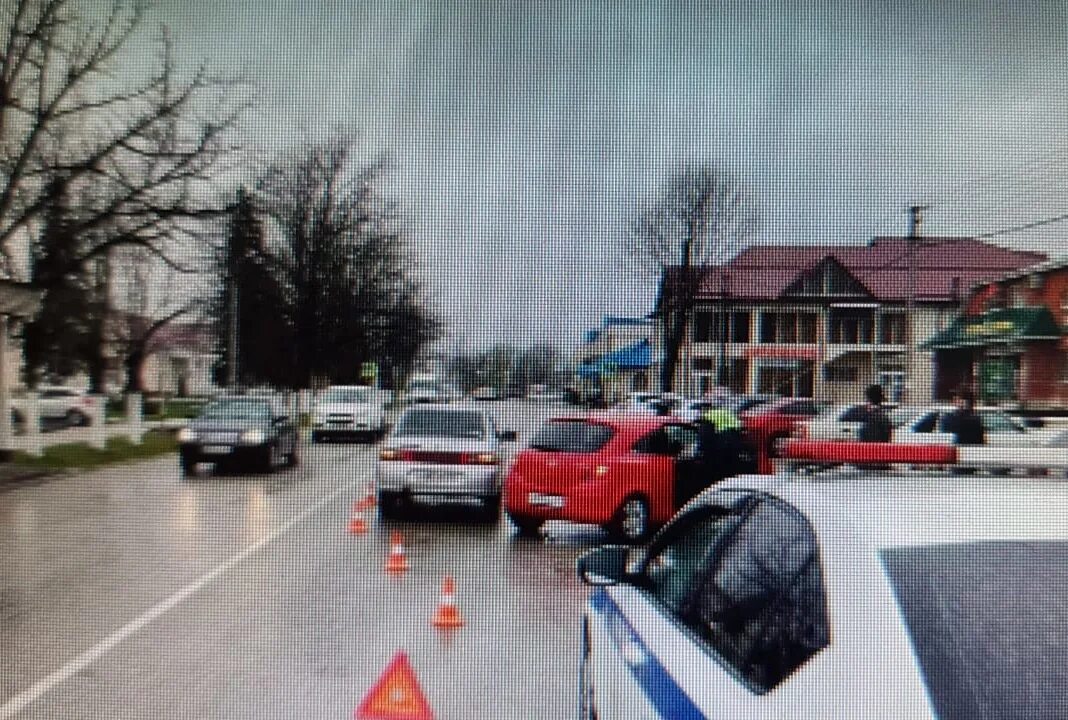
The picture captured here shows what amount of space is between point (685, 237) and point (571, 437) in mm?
2323

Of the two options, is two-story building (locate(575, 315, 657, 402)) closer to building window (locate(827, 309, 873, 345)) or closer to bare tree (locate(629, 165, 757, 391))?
bare tree (locate(629, 165, 757, 391))

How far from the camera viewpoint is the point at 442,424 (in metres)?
9.77

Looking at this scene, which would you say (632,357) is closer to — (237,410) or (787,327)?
(787,327)

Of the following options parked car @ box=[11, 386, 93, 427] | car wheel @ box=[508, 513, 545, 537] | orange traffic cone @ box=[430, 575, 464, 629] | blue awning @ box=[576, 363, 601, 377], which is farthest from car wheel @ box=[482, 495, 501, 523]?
parked car @ box=[11, 386, 93, 427]

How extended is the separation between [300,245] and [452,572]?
18960 mm

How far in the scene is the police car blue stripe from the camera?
5.49 ft

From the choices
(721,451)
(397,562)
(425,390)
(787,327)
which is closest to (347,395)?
(425,390)

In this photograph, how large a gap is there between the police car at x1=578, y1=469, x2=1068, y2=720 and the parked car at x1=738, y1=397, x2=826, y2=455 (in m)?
11.5

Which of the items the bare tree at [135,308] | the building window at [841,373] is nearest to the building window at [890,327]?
the building window at [841,373]

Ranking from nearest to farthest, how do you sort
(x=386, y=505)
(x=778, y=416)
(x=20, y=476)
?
(x=386, y=505)
(x=20, y=476)
(x=778, y=416)

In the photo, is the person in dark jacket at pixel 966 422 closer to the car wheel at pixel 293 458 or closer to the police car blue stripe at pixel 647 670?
the police car blue stripe at pixel 647 670

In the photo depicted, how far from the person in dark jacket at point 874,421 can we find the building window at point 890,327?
2.95m

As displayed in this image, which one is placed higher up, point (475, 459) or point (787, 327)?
point (787, 327)

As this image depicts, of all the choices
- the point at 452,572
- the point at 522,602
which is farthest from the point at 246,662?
the point at 452,572
